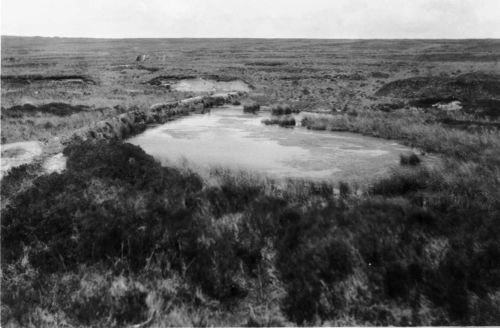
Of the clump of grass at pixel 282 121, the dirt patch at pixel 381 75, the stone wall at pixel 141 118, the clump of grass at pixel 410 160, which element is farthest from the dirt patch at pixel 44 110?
the dirt patch at pixel 381 75

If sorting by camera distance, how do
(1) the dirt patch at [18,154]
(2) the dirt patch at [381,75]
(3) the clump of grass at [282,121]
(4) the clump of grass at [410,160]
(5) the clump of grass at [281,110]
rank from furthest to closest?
(2) the dirt patch at [381,75], (5) the clump of grass at [281,110], (3) the clump of grass at [282,121], (4) the clump of grass at [410,160], (1) the dirt patch at [18,154]

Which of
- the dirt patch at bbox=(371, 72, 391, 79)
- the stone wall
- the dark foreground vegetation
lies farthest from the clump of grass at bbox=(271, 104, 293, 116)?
the dirt patch at bbox=(371, 72, 391, 79)

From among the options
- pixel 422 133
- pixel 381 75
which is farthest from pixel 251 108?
pixel 381 75

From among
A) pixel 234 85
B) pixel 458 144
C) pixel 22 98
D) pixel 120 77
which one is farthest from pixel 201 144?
pixel 120 77

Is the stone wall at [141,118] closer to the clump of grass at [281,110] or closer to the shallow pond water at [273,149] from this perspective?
the shallow pond water at [273,149]

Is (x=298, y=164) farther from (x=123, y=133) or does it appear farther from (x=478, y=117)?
(x=478, y=117)

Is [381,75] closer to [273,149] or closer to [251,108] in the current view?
[251,108]

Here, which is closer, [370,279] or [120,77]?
[370,279]

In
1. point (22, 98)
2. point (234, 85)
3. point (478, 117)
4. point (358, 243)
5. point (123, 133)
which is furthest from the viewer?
point (234, 85)
